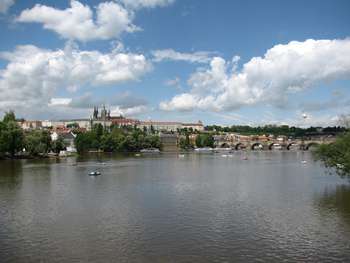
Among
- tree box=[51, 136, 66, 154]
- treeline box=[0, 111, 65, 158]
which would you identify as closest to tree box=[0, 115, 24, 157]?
treeline box=[0, 111, 65, 158]

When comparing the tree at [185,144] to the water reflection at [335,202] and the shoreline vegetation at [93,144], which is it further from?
the water reflection at [335,202]

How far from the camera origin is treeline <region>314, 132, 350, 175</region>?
40.3 meters

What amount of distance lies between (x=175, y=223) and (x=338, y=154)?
23.9 metres

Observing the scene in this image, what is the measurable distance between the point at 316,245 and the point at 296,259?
264 centimetres

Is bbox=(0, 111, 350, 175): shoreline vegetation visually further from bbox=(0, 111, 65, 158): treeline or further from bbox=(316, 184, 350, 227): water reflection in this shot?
bbox=(316, 184, 350, 227): water reflection

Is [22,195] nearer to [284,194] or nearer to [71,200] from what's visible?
[71,200]

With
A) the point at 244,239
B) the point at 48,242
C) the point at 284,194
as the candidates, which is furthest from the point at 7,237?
the point at 284,194

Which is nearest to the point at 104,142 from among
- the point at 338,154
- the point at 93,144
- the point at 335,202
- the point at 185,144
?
the point at 93,144

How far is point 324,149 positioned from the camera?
4556 cm

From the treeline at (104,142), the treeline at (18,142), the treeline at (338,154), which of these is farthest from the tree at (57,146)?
the treeline at (338,154)

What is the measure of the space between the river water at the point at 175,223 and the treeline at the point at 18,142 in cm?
4610

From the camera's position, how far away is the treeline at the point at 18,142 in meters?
86.6

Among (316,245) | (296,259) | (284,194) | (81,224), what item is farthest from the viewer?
(284,194)

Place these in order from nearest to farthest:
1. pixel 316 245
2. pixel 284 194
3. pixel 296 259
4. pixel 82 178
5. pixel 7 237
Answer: pixel 296 259 → pixel 316 245 → pixel 7 237 → pixel 284 194 → pixel 82 178
